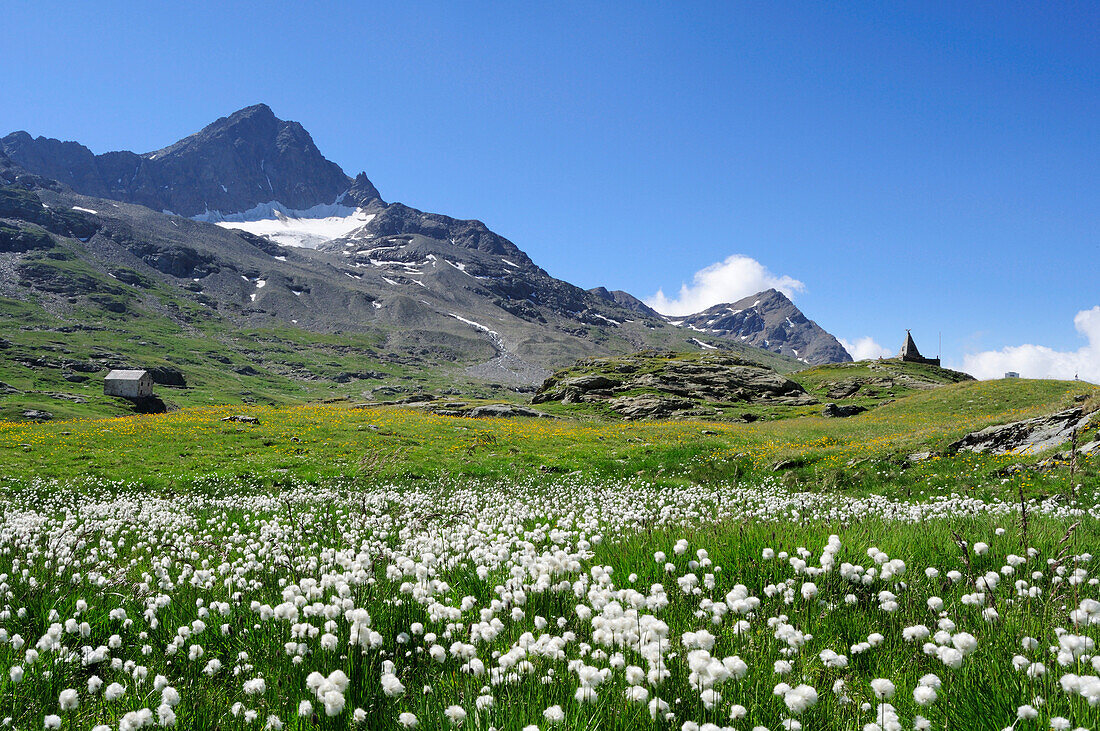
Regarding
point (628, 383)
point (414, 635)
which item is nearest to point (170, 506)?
point (414, 635)

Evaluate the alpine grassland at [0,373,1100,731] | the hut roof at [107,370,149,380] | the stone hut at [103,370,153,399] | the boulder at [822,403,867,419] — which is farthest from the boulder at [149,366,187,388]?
the alpine grassland at [0,373,1100,731]

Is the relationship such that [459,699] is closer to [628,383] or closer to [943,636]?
[943,636]

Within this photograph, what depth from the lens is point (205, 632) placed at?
544 cm

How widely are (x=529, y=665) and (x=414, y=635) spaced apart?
1.71 m

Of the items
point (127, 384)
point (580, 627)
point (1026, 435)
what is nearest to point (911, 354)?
point (1026, 435)

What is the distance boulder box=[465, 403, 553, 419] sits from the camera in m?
58.0

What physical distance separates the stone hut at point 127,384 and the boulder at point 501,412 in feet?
289

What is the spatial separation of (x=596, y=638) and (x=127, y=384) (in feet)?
454

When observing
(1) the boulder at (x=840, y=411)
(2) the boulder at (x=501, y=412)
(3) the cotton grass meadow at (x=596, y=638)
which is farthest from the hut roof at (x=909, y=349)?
(3) the cotton grass meadow at (x=596, y=638)

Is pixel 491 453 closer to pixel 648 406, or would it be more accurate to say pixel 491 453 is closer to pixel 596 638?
pixel 596 638

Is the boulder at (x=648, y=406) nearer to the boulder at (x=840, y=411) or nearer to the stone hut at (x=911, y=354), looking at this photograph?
the boulder at (x=840, y=411)

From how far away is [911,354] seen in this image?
109 m

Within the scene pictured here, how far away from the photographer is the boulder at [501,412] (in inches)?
2283

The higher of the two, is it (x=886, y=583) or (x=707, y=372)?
(x=707, y=372)
